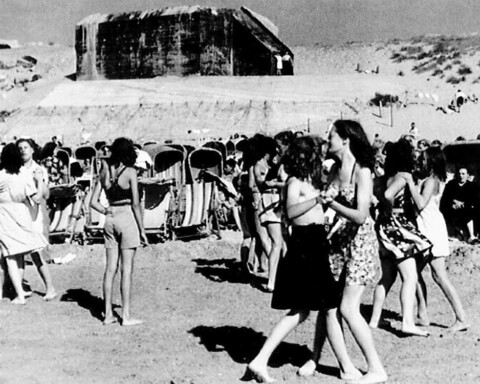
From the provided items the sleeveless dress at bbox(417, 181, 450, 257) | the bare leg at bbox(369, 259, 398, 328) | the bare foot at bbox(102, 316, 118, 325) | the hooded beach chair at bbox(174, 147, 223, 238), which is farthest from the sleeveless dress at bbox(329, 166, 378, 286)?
the hooded beach chair at bbox(174, 147, 223, 238)

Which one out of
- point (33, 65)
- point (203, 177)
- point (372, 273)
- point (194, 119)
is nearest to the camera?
point (372, 273)

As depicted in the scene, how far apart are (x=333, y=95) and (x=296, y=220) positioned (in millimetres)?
30135

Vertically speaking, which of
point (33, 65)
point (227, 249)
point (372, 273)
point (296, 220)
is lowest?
point (227, 249)

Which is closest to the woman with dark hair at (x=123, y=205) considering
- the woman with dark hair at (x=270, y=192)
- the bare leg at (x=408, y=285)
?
the woman with dark hair at (x=270, y=192)

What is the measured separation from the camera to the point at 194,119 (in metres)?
33.0

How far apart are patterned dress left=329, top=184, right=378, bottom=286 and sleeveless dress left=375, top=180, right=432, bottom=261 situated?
1.24m

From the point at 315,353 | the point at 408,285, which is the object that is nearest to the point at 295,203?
the point at 315,353

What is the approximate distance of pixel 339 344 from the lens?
5.31 metres

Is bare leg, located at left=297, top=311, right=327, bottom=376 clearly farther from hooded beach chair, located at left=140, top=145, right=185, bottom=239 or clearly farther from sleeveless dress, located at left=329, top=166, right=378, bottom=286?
hooded beach chair, located at left=140, top=145, right=185, bottom=239

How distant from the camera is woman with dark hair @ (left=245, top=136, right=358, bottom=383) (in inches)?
205

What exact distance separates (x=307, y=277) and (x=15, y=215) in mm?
3849

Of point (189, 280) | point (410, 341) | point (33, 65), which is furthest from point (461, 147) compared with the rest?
point (33, 65)

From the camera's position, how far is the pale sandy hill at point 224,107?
29188 millimetres

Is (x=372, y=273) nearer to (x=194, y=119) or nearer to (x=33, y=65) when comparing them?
(x=194, y=119)
